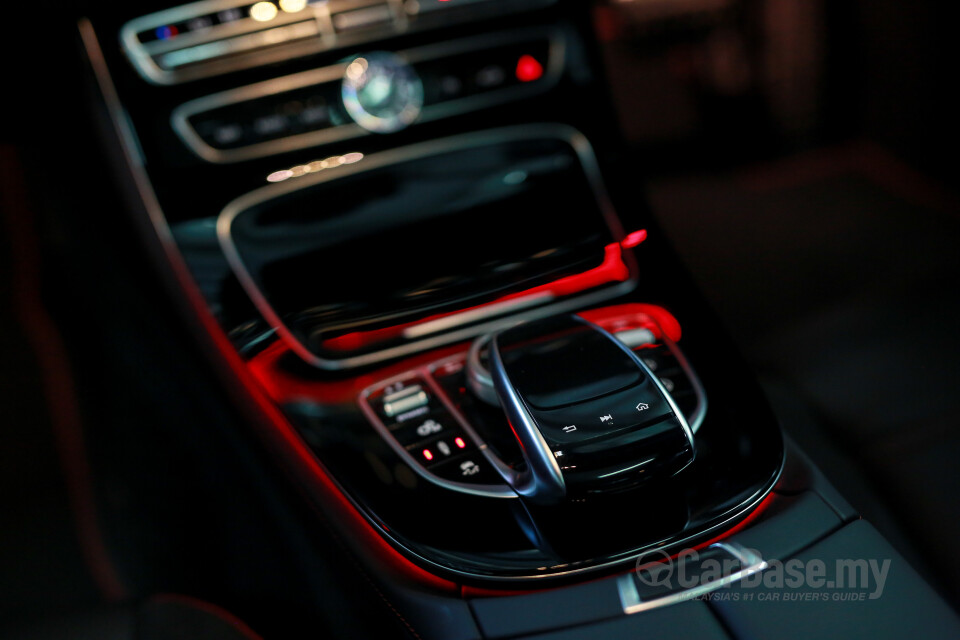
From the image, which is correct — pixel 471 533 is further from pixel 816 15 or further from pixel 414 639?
pixel 816 15

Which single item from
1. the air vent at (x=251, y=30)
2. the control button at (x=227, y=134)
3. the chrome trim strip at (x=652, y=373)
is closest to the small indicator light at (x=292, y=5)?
the air vent at (x=251, y=30)

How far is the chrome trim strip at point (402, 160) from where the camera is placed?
69 cm

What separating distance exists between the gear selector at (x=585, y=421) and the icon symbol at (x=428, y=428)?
0.06 meters

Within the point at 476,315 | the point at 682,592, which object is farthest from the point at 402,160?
the point at 682,592

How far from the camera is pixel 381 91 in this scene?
2.43 feet

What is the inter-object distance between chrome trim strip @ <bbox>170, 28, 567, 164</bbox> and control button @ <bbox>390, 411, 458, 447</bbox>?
0.29 m

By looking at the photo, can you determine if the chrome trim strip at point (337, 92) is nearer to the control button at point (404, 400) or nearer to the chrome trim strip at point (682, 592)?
the control button at point (404, 400)

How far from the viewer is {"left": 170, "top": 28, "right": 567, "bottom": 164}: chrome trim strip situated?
0.72m

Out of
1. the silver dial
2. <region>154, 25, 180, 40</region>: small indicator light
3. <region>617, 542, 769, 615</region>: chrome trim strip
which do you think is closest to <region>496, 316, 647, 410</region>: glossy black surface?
<region>617, 542, 769, 615</region>: chrome trim strip

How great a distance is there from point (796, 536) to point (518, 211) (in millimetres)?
396

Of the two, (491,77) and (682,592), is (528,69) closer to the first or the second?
(491,77)

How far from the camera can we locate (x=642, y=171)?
139 centimetres

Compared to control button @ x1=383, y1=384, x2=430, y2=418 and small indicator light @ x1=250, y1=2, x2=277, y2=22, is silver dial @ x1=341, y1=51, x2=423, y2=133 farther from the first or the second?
control button @ x1=383, y1=384, x2=430, y2=418

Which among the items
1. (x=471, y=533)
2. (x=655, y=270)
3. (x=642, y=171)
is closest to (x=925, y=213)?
(x=642, y=171)
